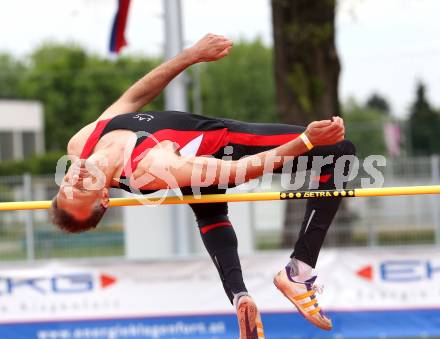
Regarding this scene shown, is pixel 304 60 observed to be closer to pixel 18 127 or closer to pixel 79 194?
pixel 79 194

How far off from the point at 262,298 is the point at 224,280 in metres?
3.57

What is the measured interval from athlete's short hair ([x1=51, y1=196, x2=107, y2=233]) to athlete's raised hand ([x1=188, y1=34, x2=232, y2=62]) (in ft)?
3.21

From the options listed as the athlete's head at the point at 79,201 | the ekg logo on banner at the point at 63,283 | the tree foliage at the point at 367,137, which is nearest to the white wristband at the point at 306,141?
the athlete's head at the point at 79,201

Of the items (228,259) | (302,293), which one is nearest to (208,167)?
(228,259)

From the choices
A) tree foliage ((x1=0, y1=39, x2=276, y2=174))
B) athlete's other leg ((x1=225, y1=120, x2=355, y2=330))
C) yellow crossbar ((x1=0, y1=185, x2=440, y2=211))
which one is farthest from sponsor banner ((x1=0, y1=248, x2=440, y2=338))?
tree foliage ((x1=0, y1=39, x2=276, y2=174))

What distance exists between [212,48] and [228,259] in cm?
117

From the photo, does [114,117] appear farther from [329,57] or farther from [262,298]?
[329,57]

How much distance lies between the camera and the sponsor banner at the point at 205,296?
8789 millimetres

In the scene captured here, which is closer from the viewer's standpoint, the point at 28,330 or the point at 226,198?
the point at 226,198

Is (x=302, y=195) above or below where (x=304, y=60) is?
below

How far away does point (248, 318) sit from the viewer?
5270 millimetres

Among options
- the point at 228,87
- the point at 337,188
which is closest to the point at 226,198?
the point at 337,188

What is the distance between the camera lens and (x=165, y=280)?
9.06 m

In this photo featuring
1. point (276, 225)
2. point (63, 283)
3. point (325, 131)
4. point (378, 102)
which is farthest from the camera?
point (378, 102)
